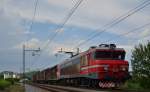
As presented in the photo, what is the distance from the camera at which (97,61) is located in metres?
34.4

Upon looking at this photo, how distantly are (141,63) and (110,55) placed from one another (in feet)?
48.2

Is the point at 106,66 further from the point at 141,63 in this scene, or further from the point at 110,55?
the point at 141,63

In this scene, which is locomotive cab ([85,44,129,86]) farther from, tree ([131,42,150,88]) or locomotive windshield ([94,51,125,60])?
tree ([131,42,150,88])

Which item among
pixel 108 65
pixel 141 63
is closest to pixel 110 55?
pixel 108 65

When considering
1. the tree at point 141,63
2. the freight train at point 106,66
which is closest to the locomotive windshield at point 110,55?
the freight train at point 106,66

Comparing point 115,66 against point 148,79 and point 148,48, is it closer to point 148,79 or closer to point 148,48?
point 148,79

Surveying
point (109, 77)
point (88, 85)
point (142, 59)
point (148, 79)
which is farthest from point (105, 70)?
point (142, 59)

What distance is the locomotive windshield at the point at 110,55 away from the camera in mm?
34875

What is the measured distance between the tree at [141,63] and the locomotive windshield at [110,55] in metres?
8.96

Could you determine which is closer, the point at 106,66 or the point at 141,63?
the point at 106,66

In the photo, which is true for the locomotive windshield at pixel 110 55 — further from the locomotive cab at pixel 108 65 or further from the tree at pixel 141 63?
the tree at pixel 141 63

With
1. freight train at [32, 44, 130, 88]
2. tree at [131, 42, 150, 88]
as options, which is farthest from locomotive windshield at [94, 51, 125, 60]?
tree at [131, 42, 150, 88]

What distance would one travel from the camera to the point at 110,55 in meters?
35.2

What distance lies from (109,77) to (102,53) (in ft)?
7.32
